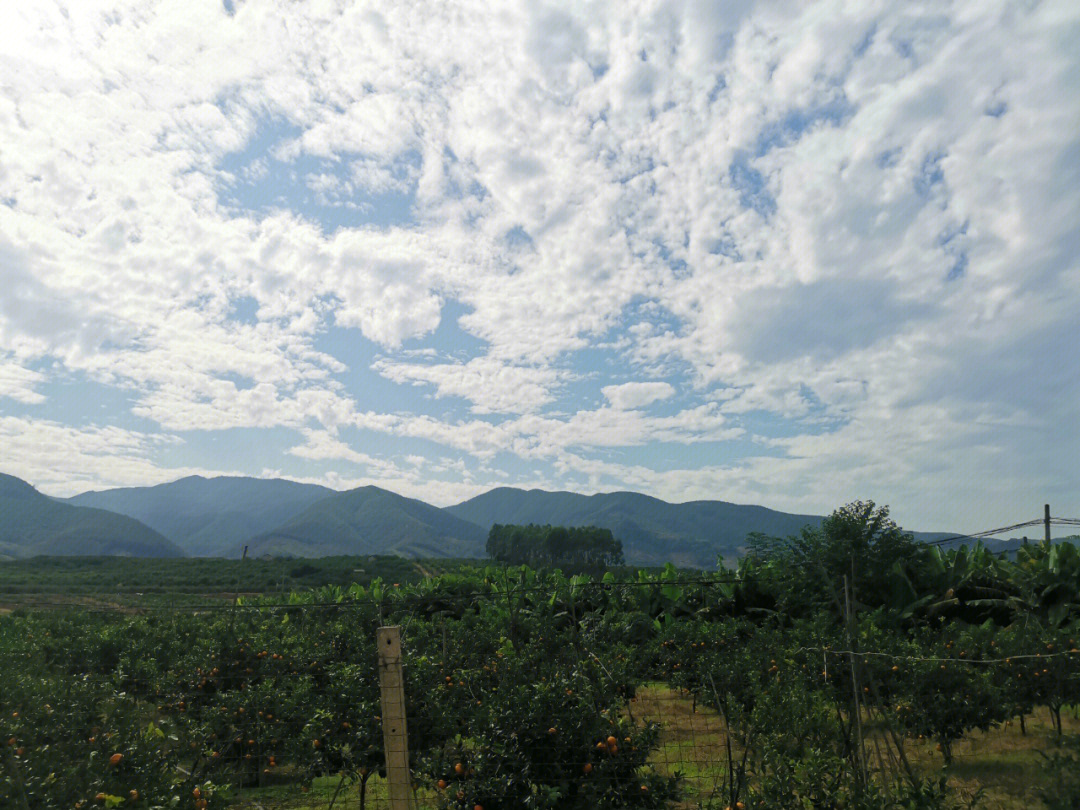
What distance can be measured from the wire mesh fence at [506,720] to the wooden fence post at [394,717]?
0.12ft

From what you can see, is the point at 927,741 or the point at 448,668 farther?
the point at 927,741

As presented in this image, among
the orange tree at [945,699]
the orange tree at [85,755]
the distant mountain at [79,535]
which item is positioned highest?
the orange tree at [85,755]

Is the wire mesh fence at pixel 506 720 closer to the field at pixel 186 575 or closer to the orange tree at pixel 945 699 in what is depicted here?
the orange tree at pixel 945 699

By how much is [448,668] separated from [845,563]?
11915 mm

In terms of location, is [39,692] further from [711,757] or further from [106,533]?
[106,533]

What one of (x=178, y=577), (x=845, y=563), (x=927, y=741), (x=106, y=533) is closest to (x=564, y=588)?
(x=845, y=563)

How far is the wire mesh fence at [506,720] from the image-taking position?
14.4 feet

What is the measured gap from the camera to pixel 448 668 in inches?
307

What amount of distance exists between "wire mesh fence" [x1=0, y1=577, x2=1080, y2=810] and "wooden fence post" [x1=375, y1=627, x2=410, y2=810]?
0.04 metres

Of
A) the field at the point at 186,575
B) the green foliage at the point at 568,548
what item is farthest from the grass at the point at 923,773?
the green foliage at the point at 568,548

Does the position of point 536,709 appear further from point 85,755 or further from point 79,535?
point 79,535

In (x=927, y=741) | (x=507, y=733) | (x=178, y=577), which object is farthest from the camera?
(x=178, y=577)

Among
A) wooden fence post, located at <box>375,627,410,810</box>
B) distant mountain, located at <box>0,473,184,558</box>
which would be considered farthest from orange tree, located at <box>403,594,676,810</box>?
distant mountain, located at <box>0,473,184,558</box>

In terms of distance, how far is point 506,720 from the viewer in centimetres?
513
